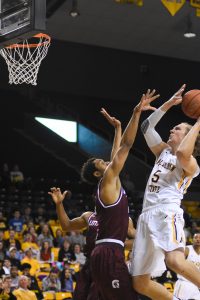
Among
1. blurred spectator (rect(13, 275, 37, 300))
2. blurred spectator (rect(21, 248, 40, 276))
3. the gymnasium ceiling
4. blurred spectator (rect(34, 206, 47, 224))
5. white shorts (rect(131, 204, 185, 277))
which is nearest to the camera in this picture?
white shorts (rect(131, 204, 185, 277))

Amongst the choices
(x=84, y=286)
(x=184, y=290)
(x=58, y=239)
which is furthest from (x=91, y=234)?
(x=58, y=239)

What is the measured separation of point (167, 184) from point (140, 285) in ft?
3.05

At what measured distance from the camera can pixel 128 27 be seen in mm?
19281

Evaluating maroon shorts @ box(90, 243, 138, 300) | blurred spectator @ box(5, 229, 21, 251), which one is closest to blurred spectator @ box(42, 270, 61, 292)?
blurred spectator @ box(5, 229, 21, 251)

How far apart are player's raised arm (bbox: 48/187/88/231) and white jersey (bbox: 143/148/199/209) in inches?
49.4

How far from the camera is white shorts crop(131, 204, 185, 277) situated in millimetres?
5438

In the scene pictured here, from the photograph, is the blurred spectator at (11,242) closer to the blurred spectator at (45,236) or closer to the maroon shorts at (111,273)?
the blurred spectator at (45,236)

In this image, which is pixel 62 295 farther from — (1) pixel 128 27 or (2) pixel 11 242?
(1) pixel 128 27

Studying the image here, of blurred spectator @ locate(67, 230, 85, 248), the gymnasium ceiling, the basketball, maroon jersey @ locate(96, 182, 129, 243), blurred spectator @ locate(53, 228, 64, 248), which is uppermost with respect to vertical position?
the basketball

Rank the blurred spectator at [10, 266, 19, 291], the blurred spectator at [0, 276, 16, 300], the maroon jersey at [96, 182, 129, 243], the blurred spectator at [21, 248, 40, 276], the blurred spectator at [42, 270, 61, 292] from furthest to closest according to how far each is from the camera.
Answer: the blurred spectator at [21, 248, 40, 276], the blurred spectator at [42, 270, 61, 292], the blurred spectator at [10, 266, 19, 291], the blurred spectator at [0, 276, 16, 300], the maroon jersey at [96, 182, 129, 243]

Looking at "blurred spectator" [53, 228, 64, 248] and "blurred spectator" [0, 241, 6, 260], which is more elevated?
"blurred spectator" [0, 241, 6, 260]

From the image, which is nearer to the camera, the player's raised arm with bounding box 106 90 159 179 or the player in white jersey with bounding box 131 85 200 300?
the player in white jersey with bounding box 131 85 200 300

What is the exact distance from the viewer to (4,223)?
16.0 meters

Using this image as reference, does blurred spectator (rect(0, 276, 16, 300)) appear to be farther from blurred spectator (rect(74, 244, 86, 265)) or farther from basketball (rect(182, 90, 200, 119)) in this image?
basketball (rect(182, 90, 200, 119))
